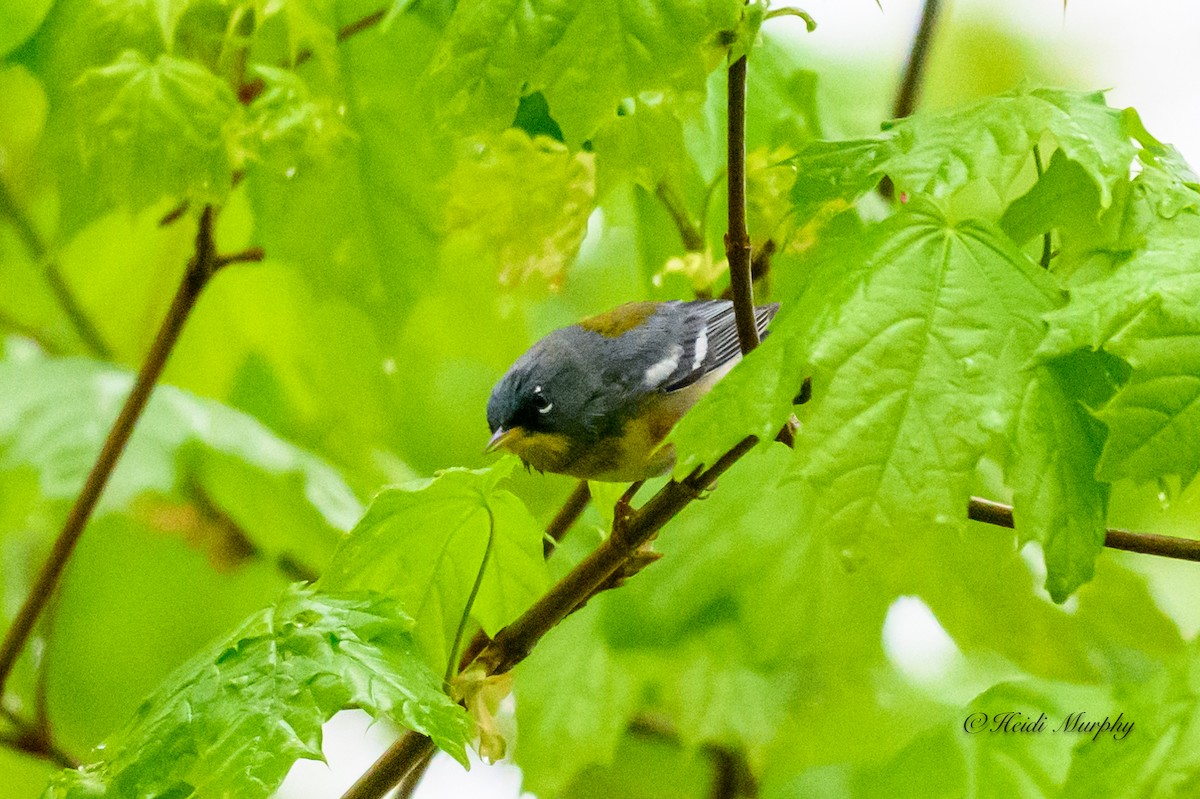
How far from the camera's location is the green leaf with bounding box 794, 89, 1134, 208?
2.29 feet

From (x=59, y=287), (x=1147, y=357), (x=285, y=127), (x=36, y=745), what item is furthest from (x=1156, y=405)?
(x=59, y=287)

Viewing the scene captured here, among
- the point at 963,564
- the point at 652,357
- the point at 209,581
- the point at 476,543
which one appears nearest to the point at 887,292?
the point at 476,543

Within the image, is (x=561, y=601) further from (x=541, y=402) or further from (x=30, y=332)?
(x=30, y=332)

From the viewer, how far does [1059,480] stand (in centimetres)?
63

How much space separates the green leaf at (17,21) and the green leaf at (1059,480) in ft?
3.56

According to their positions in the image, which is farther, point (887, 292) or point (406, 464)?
point (406, 464)

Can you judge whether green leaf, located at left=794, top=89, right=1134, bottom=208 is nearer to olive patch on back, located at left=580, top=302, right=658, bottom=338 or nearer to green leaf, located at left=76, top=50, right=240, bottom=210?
green leaf, located at left=76, top=50, right=240, bottom=210

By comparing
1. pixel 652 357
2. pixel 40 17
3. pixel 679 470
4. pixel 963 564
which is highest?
pixel 40 17

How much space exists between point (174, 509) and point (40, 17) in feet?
2.52

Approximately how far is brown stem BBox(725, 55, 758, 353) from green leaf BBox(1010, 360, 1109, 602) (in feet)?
0.58

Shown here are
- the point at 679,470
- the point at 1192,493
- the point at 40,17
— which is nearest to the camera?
the point at 679,470

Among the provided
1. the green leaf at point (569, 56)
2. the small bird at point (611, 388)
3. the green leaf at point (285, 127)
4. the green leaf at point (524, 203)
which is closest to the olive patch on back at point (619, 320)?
the small bird at point (611, 388)

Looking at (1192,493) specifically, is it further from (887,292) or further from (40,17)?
(40,17)

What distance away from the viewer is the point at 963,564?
4.04ft
